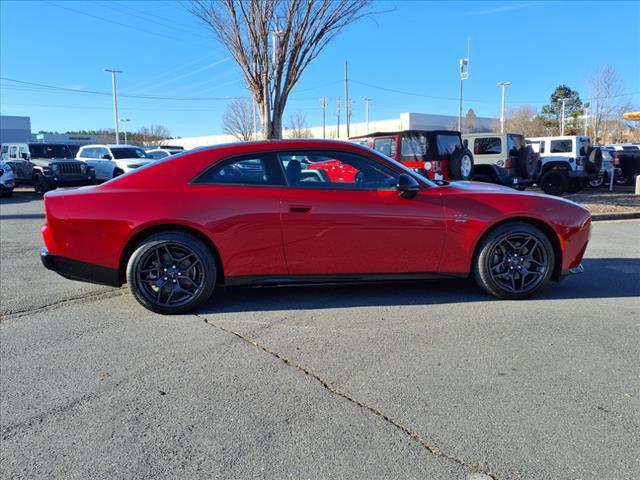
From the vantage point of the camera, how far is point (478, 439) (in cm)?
245

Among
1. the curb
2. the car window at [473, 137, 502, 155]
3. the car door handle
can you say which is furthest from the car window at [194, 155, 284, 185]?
the car window at [473, 137, 502, 155]

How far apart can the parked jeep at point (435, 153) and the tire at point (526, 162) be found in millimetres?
2489

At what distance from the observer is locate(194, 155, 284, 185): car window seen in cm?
437

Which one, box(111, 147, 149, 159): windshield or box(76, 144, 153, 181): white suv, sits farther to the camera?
box(111, 147, 149, 159): windshield

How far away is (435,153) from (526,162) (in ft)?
11.3

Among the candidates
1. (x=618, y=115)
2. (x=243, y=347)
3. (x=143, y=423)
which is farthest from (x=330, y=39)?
(x=618, y=115)

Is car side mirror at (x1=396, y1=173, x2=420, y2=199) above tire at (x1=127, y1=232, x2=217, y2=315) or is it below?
above

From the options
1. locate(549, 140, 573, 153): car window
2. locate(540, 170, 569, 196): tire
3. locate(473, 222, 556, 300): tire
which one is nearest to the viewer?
locate(473, 222, 556, 300): tire

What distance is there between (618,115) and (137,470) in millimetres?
50247

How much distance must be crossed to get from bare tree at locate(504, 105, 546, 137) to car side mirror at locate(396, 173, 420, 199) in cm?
5640

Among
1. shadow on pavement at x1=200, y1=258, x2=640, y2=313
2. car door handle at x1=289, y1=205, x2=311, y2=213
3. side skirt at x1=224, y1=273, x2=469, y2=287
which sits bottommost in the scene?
shadow on pavement at x1=200, y1=258, x2=640, y2=313

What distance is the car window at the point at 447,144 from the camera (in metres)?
11.2

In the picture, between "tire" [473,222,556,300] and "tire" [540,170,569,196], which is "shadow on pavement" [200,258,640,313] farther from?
"tire" [540,170,569,196]

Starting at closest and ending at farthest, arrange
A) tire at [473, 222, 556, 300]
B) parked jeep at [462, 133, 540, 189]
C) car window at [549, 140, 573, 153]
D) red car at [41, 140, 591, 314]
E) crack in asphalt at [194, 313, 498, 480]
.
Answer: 1. crack in asphalt at [194, 313, 498, 480]
2. red car at [41, 140, 591, 314]
3. tire at [473, 222, 556, 300]
4. parked jeep at [462, 133, 540, 189]
5. car window at [549, 140, 573, 153]
